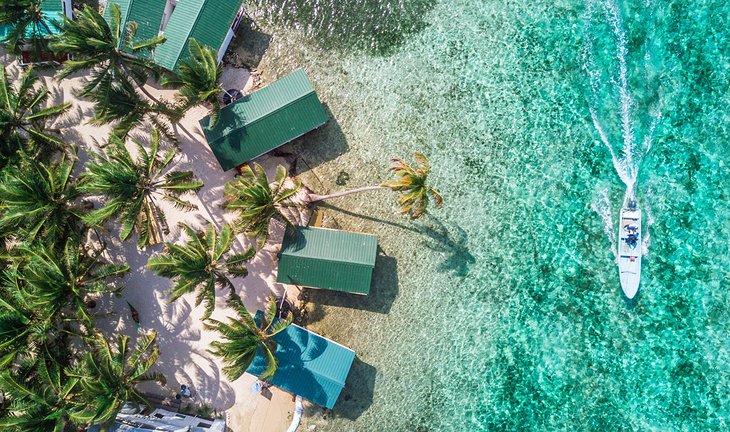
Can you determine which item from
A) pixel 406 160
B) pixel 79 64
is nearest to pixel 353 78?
pixel 406 160

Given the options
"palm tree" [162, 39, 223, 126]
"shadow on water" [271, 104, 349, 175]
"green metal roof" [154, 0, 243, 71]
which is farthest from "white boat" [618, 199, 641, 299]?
"green metal roof" [154, 0, 243, 71]

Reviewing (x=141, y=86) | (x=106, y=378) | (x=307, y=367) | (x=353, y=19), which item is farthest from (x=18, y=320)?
(x=353, y=19)

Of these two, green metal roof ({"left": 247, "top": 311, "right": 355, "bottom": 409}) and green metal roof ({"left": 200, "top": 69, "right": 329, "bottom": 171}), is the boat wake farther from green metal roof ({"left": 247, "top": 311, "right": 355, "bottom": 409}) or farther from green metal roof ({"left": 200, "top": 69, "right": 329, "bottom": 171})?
green metal roof ({"left": 247, "top": 311, "right": 355, "bottom": 409})

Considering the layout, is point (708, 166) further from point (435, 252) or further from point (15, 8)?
point (15, 8)

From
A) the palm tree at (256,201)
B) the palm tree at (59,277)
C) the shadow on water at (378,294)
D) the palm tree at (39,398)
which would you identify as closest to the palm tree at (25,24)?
the palm tree at (59,277)

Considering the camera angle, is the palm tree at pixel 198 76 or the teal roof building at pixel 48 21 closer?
the palm tree at pixel 198 76

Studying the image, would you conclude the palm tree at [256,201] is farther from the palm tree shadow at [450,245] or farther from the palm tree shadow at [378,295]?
the palm tree shadow at [450,245]

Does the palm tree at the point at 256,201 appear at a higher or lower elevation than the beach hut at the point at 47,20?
lower
